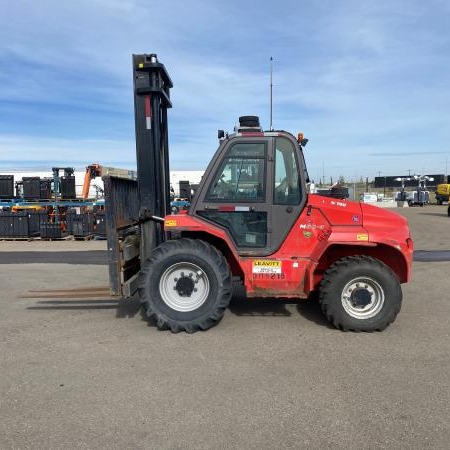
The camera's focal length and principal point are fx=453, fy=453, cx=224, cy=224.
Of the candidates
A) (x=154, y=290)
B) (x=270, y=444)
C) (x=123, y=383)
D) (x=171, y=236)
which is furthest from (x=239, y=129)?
(x=270, y=444)

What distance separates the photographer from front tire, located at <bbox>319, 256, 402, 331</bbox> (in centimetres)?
523

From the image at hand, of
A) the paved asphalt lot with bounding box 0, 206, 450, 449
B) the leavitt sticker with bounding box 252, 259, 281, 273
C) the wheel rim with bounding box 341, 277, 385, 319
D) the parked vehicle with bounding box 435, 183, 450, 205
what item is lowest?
the paved asphalt lot with bounding box 0, 206, 450, 449

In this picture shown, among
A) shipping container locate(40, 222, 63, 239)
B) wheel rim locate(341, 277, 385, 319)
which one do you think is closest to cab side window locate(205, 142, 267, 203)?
wheel rim locate(341, 277, 385, 319)

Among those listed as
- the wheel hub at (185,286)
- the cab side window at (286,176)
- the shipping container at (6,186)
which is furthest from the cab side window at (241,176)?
the shipping container at (6,186)

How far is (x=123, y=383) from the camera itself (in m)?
4.02

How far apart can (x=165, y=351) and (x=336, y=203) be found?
2.66 m

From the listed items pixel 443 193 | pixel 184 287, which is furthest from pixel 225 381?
pixel 443 193

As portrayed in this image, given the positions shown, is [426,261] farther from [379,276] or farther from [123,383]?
[123,383]

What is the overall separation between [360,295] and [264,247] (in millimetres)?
1248

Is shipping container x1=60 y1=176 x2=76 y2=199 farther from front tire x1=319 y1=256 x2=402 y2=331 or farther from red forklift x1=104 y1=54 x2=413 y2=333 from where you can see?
front tire x1=319 y1=256 x2=402 y2=331

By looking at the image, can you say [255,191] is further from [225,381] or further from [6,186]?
[6,186]

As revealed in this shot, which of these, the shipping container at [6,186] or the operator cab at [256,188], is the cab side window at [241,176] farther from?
the shipping container at [6,186]

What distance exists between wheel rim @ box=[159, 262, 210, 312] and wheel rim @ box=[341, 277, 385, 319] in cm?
166

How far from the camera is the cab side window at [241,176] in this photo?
17.8ft
